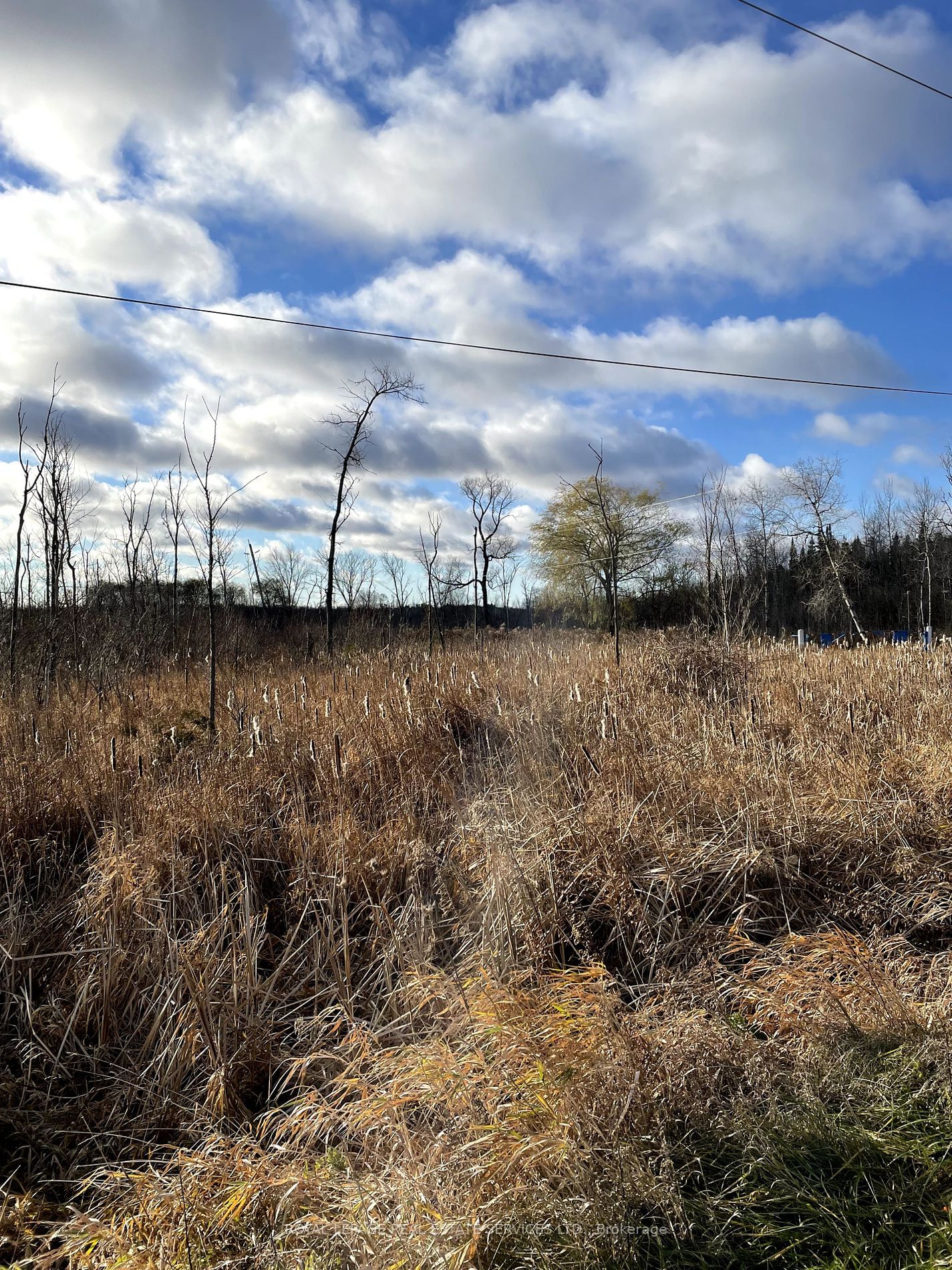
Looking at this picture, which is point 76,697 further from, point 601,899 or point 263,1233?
point 263,1233

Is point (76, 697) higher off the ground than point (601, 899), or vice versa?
point (76, 697)

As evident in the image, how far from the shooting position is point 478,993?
138 inches

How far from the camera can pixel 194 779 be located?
5.70 metres

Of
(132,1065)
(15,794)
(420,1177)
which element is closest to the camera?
(420,1177)

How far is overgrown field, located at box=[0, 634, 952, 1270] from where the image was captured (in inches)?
89.6

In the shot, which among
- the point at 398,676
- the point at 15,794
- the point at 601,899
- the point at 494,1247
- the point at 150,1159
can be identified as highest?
the point at 398,676

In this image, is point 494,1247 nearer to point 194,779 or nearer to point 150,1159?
point 150,1159

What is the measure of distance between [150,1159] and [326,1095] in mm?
706

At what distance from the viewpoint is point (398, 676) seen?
927 centimetres

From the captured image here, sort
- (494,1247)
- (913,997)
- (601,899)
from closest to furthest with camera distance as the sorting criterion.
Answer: (494,1247), (913,997), (601,899)

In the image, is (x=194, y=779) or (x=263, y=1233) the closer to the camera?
(x=263, y=1233)

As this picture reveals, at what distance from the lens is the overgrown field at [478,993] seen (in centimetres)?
228

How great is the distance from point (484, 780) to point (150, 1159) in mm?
3316

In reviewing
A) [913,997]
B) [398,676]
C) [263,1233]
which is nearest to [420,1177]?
[263,1233]
